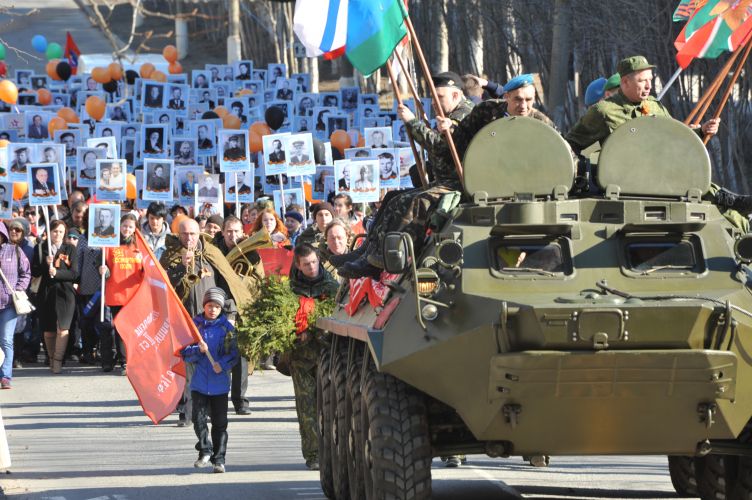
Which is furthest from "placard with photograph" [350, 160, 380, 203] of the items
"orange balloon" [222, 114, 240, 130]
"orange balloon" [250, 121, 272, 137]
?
"orange balloon" [222, 114, 240, 130]

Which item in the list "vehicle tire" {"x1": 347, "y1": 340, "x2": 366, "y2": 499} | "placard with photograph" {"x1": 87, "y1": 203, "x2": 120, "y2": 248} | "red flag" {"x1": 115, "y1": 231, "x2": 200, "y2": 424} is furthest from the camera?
"placard with photograph" {"x1": 87, "y1": 203, "x2": 120, "y2": 248}

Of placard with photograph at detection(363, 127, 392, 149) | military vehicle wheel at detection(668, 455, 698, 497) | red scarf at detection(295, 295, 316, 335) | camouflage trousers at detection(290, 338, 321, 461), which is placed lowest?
military vehicle wheel at detection(668, 455, 698, 497)

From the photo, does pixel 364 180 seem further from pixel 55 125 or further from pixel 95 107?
pixel 95 107

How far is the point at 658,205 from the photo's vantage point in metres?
8.95

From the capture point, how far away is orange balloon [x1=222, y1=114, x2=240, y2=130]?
106 ft

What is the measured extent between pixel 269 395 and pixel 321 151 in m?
9.15

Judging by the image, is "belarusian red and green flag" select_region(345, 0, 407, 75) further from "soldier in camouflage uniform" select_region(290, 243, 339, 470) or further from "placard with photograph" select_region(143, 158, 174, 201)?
"placard with photograph" select_region(143, 158, 174, 201)

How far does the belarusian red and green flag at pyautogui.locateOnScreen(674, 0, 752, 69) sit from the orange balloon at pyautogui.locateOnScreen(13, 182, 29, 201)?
651 inches

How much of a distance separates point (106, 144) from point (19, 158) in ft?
5.63

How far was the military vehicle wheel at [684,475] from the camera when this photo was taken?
426 inches

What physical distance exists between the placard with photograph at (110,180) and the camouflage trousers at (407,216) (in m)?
12.4

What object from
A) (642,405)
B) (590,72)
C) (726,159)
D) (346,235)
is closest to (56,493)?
(346,235)

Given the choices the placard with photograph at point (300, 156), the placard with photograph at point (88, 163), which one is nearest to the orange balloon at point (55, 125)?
the placard with photograph at point (88, 163)

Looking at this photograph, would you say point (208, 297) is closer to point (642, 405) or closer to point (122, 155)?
point (642, 405)
